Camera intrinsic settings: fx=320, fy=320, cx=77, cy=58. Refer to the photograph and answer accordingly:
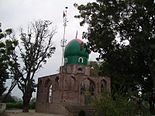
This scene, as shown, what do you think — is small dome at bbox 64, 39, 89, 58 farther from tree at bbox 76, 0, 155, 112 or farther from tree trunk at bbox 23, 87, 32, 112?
tree at bbox 76, 0, 155, 112

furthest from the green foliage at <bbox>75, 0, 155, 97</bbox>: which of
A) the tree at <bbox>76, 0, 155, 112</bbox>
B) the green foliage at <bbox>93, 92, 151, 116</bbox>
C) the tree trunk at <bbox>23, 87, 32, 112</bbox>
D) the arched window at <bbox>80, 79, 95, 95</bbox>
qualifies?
the tree trunk at <bbox>23, 87, 32, 112</bbox>

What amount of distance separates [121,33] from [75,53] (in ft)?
71.7

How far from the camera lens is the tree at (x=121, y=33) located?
26.1 m

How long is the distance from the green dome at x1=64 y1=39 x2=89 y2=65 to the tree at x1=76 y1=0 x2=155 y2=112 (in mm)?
19116

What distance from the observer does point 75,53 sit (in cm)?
4941

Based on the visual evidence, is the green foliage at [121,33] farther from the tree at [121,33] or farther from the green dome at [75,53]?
the green dome at [75,53]

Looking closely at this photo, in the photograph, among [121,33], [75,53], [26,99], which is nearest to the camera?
[121,33]

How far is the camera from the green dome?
162 feet

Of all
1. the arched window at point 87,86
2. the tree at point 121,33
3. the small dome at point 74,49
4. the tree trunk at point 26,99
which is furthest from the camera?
the small dome at point 74,49

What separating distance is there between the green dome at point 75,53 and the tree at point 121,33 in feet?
62.7

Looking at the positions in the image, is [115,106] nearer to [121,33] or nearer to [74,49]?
[121,33]

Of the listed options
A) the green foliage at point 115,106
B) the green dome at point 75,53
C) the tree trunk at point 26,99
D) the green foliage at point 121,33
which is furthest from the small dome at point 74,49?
the green foliage at point 115,106

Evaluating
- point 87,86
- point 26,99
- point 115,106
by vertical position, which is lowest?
point 115,106

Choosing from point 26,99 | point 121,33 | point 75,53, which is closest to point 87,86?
point 75,53
